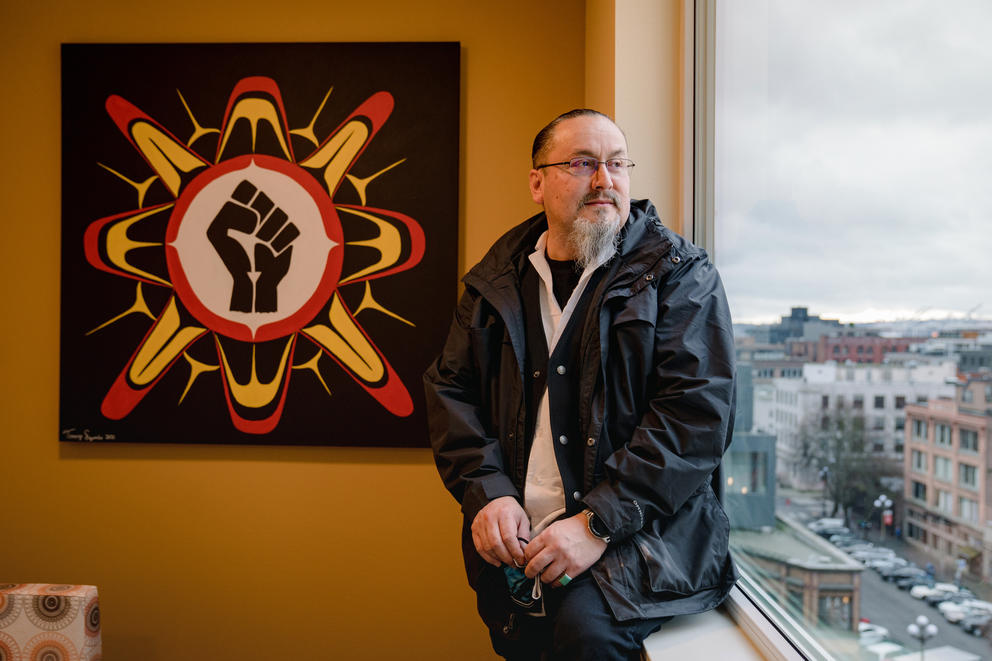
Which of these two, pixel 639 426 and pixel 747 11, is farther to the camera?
pixel 747 11

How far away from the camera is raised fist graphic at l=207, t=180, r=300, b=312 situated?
2365mm

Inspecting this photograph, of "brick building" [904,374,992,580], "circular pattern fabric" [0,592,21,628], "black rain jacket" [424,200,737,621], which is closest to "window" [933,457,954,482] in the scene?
"brick building" [904,374,992,580]

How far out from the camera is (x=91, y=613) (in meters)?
1.92

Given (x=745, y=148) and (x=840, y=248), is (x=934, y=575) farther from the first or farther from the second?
(x=745, y=148)

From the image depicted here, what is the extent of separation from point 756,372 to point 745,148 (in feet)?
1.67

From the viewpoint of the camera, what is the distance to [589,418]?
1315 mm

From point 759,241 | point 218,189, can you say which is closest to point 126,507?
point 218,189

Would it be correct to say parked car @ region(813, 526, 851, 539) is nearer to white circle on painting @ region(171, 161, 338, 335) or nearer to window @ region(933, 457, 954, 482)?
window @ region(933, 457, 954, 482)

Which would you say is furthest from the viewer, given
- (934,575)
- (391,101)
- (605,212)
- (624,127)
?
(391,101)

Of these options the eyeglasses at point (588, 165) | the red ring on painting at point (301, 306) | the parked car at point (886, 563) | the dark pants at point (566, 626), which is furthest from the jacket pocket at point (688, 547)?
the red ring on painting at point (301, 306)

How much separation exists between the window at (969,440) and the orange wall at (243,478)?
1733 mm

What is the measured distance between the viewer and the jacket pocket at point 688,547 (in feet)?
4.06
